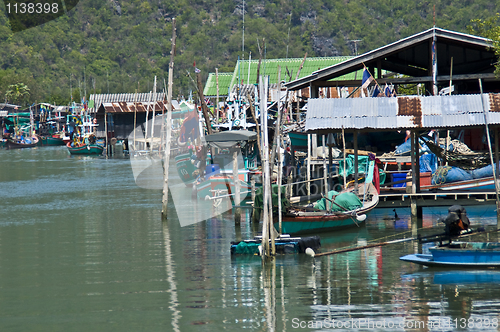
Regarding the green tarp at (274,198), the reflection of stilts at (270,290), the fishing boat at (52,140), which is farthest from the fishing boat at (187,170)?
the fishing boat at (52,140)

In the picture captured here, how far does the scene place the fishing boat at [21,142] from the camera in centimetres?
8781

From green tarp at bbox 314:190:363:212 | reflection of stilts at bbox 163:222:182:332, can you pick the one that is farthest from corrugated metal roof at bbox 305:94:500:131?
reflection of stilts at bbox 163:222:182:332

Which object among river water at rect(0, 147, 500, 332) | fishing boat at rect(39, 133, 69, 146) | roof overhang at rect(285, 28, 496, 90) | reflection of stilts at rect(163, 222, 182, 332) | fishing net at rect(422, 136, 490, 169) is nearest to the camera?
river water at rect(0, 147, 500, 332)

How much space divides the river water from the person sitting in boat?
3.87 ft

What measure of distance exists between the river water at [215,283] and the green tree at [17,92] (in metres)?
89.5

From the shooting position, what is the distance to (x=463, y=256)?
592 inches

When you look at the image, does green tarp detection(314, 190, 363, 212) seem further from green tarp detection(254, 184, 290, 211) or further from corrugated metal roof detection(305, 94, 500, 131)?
corrugated metal roof detection(305, 94, 500, 131)

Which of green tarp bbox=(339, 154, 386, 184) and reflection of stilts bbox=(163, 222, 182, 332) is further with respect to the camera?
green tarp bbox=(339, 154, 386, 184)

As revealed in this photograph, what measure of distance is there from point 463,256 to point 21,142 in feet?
273

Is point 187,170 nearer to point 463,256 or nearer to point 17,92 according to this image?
point 463,256

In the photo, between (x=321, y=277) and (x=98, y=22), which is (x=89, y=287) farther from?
(x=98, y=22)

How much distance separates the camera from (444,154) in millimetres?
22953

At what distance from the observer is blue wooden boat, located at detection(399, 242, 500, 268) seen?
14867mm

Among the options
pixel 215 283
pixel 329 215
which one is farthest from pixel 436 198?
pixel 215 283
